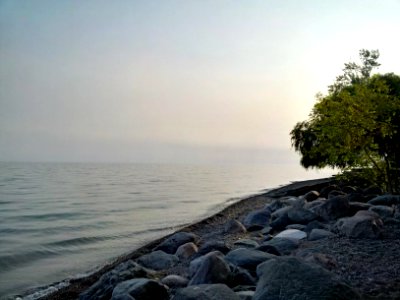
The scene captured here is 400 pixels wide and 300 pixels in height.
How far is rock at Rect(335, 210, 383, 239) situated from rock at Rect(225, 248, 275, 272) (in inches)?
79.8

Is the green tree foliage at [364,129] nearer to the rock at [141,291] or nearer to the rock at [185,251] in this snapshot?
the rock at [185,251]

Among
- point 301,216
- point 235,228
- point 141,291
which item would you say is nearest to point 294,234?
point 301,216

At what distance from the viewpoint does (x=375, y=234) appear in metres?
7.40

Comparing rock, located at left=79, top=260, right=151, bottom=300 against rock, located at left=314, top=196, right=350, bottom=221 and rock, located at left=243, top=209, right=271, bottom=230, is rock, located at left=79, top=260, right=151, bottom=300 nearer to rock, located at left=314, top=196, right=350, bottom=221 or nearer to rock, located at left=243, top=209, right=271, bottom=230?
rock, located at left=314, top=196, right=350, bottom=221

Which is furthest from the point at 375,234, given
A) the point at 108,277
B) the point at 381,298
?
the point at 108,277

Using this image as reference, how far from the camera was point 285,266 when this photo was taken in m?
4.52

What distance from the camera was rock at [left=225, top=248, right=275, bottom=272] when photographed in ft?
22.1

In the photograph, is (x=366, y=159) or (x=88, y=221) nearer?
(x=366, y=159)

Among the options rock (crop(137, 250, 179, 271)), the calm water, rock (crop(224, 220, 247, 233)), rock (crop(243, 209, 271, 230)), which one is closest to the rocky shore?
rock (crop(137, 250, 179, 271))

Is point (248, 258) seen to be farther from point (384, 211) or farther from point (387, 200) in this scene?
point (387, 200)

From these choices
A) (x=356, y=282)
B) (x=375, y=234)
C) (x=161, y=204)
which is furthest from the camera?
(x=161, y=204)

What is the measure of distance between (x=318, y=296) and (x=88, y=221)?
1538 centimetres

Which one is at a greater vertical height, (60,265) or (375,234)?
(375,234)

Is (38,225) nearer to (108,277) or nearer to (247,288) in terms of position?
(108,277)
